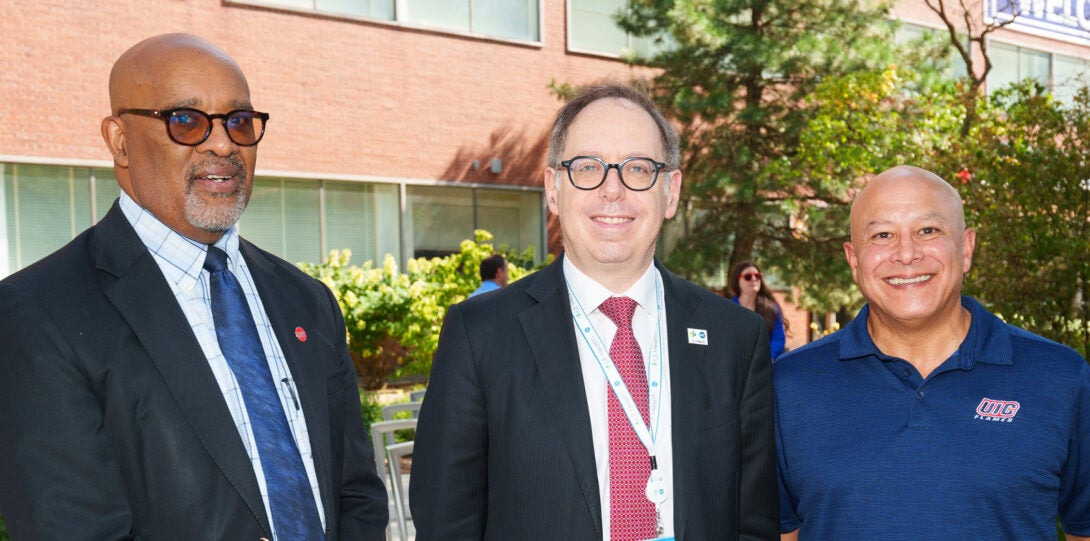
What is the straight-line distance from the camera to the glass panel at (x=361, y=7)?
1647 centimetres

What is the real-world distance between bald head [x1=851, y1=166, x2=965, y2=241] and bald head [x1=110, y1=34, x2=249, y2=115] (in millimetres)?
1823

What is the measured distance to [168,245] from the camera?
8.07ft

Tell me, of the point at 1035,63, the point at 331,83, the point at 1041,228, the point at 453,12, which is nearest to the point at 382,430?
the point at 1041,228

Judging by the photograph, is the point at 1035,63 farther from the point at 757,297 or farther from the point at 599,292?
the point at 599,292

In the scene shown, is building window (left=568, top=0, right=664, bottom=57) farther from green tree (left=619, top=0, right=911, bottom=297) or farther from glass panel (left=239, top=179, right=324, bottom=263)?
glass panel (left=239, top=179, right=324, bottom=263)

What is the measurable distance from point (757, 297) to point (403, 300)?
5549 mm

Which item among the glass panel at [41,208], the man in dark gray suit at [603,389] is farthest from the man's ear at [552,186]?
the glass panel at [41,208]

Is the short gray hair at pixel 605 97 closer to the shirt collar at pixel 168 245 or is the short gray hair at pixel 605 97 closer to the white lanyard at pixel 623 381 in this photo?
the white lanyard at pixel 623 381

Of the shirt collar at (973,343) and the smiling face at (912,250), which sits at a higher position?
the smiling face at (912,250)

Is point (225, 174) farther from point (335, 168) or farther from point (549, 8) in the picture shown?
point (549, 8)

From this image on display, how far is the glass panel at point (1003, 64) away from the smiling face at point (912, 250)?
2467 cm

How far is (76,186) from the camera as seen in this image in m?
14.6

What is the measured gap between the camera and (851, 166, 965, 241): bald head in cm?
286

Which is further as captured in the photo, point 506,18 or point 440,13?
point 506,18
